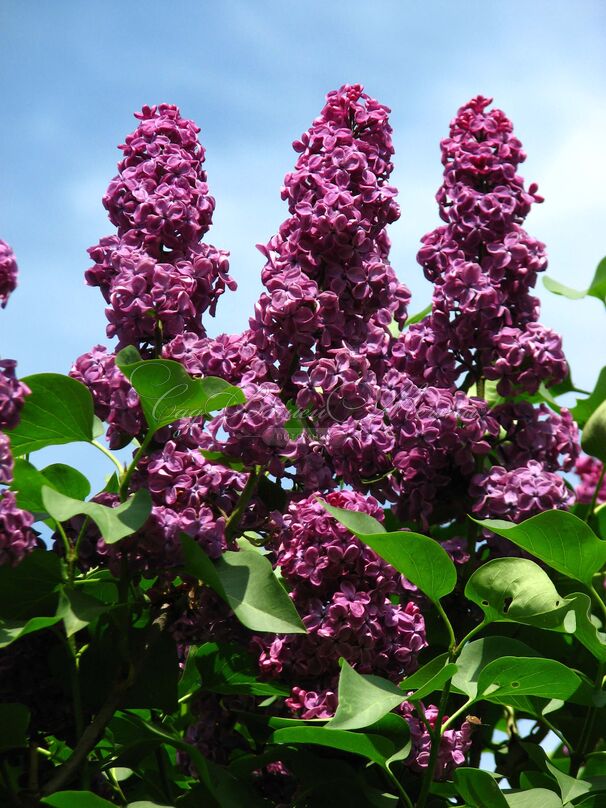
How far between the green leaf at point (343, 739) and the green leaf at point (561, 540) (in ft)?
0.91

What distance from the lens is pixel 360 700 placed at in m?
1.16

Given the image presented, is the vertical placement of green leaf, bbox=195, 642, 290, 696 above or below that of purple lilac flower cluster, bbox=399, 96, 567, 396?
below

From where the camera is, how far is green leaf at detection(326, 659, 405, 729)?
3.68ft

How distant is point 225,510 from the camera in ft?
4.36

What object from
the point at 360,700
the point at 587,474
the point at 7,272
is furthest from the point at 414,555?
the point at 587,474

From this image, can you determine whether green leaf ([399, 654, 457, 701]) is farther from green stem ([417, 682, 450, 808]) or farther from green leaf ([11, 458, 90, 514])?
green leaf ([11, 458, 90, 514])

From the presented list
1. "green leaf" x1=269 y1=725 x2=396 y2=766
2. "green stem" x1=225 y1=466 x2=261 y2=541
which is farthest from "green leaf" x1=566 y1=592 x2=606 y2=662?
"green stem" x1=225 y1=466 x2=261 y2=541

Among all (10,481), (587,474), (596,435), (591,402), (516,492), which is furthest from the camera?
(587,474)

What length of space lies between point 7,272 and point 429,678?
2.15 ft

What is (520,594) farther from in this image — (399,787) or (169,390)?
(169,390)

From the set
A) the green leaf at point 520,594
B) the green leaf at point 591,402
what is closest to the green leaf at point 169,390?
the green leaf at point 520,594

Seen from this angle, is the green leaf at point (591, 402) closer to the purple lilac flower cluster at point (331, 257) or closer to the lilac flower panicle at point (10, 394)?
the purple lilac flower cluster at point (331, 257)

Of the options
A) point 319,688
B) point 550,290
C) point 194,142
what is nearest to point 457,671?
point 319,688

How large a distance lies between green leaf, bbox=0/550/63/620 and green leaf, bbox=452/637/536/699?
1.58ft
